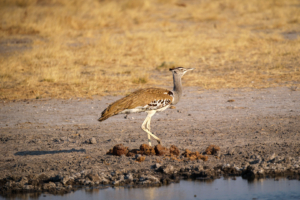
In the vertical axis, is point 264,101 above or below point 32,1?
below

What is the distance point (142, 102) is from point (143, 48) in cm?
928

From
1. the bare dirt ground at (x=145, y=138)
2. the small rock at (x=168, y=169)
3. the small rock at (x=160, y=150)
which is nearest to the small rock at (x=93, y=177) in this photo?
the bare dirt ground at (x=145, y=138)

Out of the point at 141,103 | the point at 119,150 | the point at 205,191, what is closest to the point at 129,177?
the point at 119,150

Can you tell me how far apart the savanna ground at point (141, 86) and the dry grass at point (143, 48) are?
0.05m

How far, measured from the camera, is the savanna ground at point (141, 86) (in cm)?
567

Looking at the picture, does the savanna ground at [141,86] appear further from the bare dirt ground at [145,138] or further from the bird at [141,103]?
the bird at [141,103]

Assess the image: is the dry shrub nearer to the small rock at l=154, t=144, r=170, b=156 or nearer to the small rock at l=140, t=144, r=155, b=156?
the small rock at l=154, t=144, r=170, b=156

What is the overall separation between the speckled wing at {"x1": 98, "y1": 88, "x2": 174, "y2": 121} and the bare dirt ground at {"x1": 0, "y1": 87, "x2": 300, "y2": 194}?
0.64m

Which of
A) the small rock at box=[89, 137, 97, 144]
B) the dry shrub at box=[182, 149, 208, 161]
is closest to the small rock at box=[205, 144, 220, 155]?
the dry shrub at box=[182, 149, 208, 161]

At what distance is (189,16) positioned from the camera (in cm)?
2200

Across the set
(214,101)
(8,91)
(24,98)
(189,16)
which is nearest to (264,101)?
(214,101)

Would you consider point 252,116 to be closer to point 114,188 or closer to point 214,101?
point 214,101

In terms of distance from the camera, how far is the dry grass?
10969mm

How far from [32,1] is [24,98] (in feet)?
63.8
